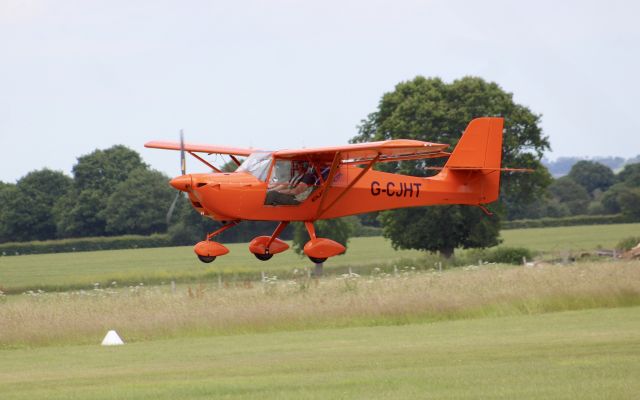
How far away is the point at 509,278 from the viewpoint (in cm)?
4072

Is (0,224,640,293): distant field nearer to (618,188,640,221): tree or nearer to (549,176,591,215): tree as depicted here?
(618,188,640,221): tree

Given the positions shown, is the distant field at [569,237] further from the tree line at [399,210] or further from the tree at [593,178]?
the tree at [593,178]

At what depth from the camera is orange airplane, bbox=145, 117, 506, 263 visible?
74.4ft

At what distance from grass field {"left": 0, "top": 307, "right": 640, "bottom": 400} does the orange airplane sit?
2.77 m

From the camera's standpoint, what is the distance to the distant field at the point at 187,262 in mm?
67688

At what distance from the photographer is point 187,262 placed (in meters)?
78.3

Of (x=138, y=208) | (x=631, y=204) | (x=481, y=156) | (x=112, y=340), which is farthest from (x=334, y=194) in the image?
(x=631, y=204)

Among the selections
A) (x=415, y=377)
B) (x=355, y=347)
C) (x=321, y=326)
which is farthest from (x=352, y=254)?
(x=415, y=377)

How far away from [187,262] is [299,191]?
2197 inches

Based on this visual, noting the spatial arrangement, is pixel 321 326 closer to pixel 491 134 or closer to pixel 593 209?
pixel 491 134


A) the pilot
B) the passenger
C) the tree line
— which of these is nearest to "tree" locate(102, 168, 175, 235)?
the tree line

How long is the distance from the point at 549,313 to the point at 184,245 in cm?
5941

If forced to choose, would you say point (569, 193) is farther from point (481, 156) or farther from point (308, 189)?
point (308, 189)

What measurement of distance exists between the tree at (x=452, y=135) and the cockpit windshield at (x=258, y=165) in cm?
4357
